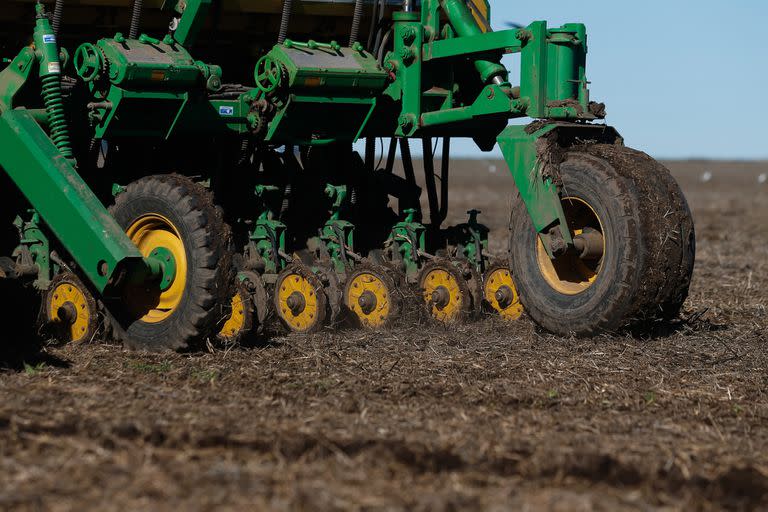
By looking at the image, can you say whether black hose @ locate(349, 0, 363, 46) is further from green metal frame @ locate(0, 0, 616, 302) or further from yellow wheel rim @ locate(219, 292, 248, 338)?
yellow wheel rim @ locate(219, 292, 248, 338)

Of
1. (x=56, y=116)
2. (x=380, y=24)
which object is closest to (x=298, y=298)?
(x=56, y=116)

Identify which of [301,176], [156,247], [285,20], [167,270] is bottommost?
[167,270]

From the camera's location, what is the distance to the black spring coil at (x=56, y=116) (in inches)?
313

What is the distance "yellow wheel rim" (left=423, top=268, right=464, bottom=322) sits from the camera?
9.22m

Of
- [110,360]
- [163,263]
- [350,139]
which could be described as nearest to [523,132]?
[350,139]

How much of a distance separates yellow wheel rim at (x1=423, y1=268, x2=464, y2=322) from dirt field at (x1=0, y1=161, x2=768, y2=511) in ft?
1.16

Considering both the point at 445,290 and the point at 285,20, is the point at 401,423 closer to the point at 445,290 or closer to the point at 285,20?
the point at 445,290

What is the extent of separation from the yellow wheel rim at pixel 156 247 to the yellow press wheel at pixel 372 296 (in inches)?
66.1

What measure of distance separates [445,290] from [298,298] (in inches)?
43.0

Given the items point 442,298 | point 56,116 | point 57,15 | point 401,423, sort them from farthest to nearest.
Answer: point 442,298, point 57,15, point 56,116, point 401,423

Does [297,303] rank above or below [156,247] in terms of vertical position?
below

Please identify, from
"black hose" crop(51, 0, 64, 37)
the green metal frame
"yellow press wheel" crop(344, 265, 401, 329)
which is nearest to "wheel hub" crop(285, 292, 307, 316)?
"yellow press wheel" crop(344, 265, 401, 329)

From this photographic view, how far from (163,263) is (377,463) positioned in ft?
11.0

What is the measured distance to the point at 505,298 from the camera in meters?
9.35
